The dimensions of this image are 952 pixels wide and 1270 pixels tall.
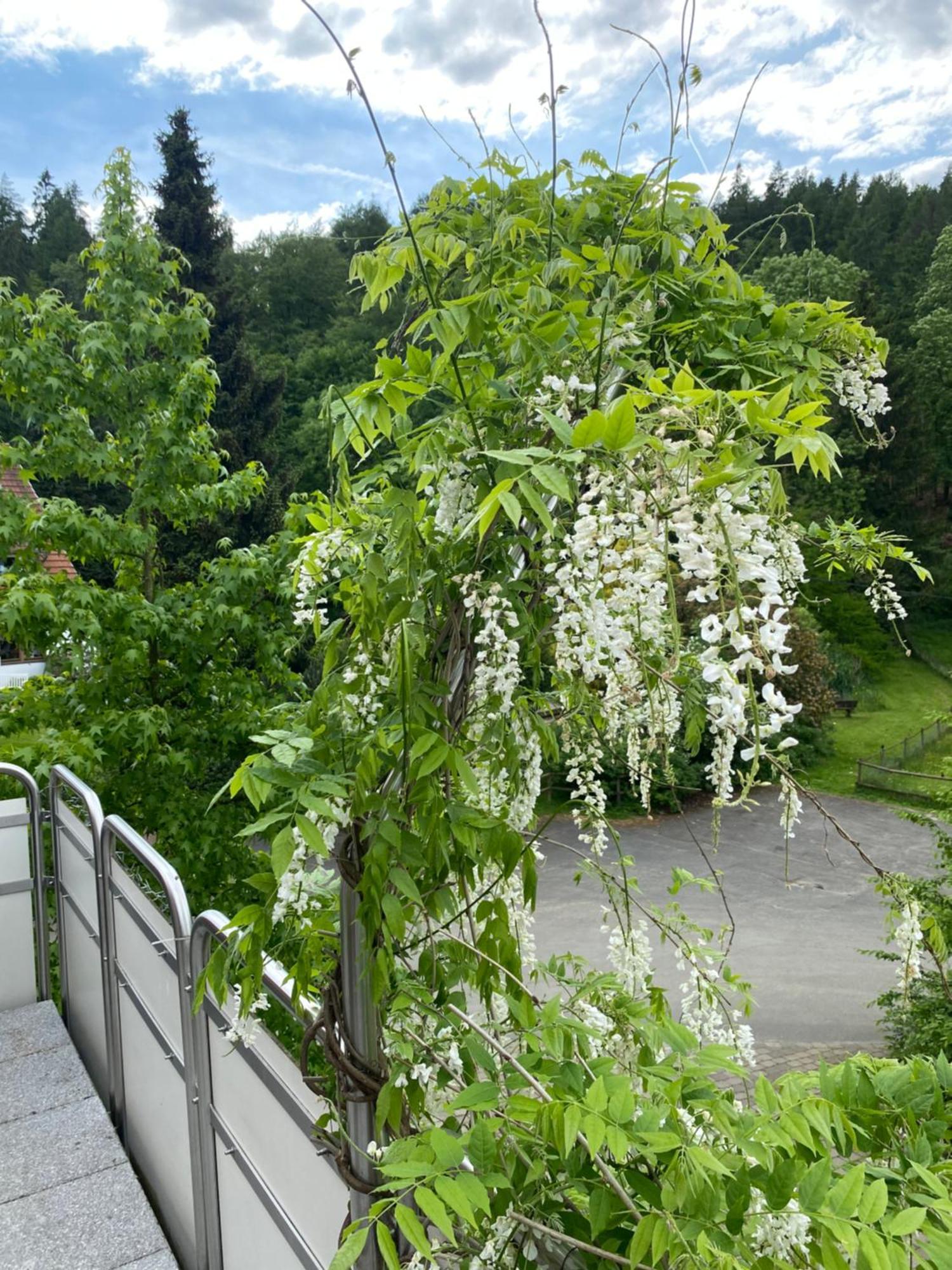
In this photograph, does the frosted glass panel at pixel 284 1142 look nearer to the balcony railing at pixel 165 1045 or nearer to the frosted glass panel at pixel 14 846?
the balcony railing at pixel 165 1045

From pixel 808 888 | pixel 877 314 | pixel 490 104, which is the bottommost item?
pixel 808 888

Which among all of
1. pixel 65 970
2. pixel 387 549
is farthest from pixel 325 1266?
pixel 65 970

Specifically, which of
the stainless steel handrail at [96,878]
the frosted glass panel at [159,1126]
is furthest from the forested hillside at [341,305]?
the frosted glass panel at [159,1126]

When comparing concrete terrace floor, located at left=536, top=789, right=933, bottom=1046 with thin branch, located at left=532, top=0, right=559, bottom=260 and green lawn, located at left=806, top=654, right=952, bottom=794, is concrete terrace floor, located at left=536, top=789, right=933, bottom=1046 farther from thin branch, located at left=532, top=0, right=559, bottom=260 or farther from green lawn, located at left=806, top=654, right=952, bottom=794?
thin branch, located at left=532, top=0, right=559, bottom=260

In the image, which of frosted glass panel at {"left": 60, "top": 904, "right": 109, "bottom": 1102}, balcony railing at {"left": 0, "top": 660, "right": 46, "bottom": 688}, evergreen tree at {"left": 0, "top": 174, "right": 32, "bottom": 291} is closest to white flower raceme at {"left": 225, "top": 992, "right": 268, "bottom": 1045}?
frosted glass panel at {"left": 60, "top": 904, "right": 109, "bottom": 1102}

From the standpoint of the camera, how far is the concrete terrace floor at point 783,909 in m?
8.03

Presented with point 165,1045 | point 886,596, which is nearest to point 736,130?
point 886,596

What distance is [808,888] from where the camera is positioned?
1167 centimetres

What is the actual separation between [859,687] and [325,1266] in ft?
72.2

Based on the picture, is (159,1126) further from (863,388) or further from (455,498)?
Answer: (863,388)

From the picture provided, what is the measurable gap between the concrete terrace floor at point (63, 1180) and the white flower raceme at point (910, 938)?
1812mm

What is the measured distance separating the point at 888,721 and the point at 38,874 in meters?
20.1

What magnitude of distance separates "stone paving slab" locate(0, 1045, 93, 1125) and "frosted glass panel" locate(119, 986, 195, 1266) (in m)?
0.30

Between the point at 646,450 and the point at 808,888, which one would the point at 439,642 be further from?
the point at 808,888
